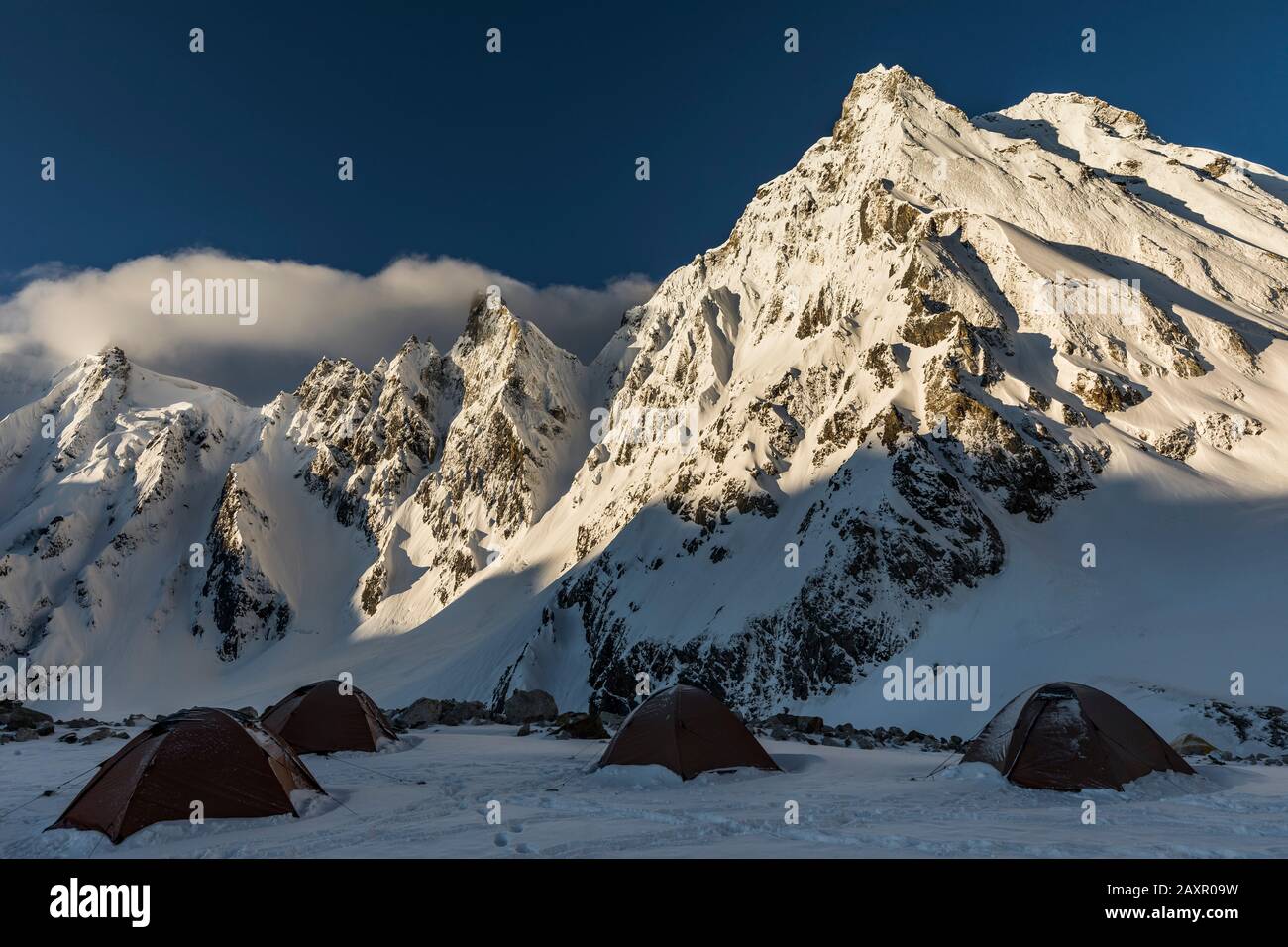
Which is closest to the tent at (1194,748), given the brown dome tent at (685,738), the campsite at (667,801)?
the campsite at (667,801)

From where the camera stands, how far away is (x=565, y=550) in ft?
366

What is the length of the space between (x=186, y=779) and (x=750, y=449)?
7042cm

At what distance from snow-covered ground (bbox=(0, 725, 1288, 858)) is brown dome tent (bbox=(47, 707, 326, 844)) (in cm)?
23

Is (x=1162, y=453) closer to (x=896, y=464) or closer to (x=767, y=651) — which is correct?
(x=896, y=464)

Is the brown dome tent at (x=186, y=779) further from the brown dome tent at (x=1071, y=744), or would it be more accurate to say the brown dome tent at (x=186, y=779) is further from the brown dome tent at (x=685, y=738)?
the brown dome tent at (x=1071, y=744)

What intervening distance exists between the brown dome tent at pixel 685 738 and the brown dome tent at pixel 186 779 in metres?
6.49

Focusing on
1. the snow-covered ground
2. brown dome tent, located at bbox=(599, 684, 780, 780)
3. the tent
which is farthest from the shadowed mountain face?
the snow-covered ground

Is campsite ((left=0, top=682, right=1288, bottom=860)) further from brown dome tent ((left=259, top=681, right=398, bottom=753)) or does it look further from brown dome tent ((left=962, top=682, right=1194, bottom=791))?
brown dome tent ((left=259, top=681, right=398, bottom=753))

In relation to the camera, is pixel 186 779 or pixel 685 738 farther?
pixel 685 738

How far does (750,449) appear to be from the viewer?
79.4 m

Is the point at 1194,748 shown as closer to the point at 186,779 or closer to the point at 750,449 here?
the point at 186,779

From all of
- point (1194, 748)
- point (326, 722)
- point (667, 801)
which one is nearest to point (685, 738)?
point (667, 801)
